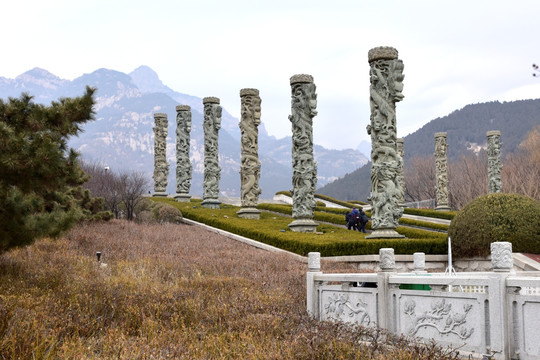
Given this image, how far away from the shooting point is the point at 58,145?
762cm

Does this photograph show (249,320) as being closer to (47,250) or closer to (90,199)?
(47,250)

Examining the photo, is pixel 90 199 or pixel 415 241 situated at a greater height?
pixel 90 199

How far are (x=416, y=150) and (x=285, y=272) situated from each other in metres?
95.7

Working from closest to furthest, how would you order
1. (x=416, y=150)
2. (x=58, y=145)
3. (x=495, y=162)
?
(x=58, y=145) → (x=495, y=162) → (x=416, y=150)

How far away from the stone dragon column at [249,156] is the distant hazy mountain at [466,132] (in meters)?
67.7

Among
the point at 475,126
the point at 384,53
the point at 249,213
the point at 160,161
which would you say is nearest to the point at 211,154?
the point at 249,213

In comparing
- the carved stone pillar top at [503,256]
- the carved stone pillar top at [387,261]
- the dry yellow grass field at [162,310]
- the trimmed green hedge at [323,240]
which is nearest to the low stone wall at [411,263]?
the trimmed green hedge at [323,240]

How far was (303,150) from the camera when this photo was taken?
18531mm

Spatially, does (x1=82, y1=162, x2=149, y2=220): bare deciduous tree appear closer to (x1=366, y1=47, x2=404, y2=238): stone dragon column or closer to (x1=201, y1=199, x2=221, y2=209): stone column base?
(x1=201, y1=199, x2=221, y2=209): stone column base

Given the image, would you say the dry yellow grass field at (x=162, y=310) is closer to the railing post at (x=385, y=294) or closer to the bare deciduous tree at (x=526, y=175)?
the railing post at (x=385, y=294)

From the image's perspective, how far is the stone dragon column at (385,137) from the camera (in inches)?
612

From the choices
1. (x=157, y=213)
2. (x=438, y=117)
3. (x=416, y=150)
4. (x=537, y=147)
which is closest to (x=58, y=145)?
(x=157, y=213)

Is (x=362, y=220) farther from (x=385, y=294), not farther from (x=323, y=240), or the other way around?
(x=385, y=294)

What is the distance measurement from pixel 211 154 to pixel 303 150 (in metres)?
9.05
